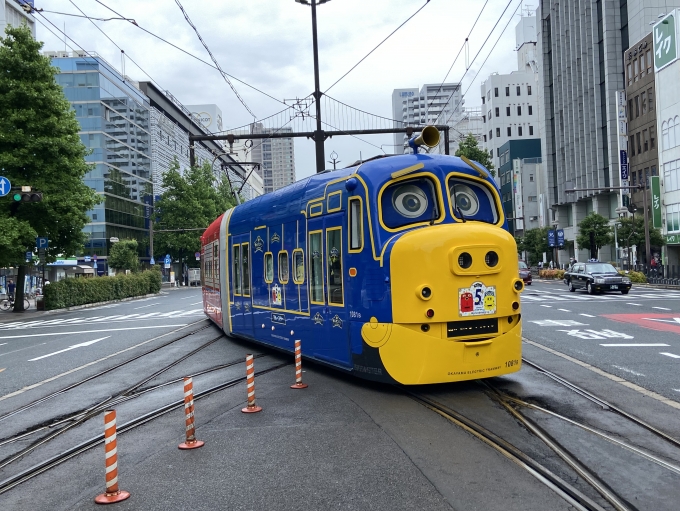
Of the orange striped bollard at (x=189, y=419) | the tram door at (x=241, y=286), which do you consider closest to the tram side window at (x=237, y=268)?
the tram door at (x=241, y=286)

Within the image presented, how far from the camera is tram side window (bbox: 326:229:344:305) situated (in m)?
A: 9.41

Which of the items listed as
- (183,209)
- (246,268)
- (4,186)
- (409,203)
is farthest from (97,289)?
(409,203)

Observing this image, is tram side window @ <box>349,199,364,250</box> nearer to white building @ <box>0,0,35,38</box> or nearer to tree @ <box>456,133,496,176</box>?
tree @ <box>456,133,496,176</box>

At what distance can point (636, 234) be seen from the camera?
5238 cm

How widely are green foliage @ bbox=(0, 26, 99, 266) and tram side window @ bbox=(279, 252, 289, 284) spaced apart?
25786 millimetres

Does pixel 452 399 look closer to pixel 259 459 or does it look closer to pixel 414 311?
pixel 414 311

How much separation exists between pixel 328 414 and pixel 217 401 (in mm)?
1983

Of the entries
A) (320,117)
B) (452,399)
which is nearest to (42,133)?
(320,117)

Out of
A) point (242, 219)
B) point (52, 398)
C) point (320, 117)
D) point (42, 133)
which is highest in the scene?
point (42, 133)

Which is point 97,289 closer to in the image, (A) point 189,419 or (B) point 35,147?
(B) point 35,147

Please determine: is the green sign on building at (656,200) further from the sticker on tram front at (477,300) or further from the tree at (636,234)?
the sticker on tram front at (477,300)

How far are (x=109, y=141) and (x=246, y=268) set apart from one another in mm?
62230

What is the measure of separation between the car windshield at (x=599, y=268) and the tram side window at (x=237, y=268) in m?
23.7

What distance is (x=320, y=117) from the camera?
59.0ft
